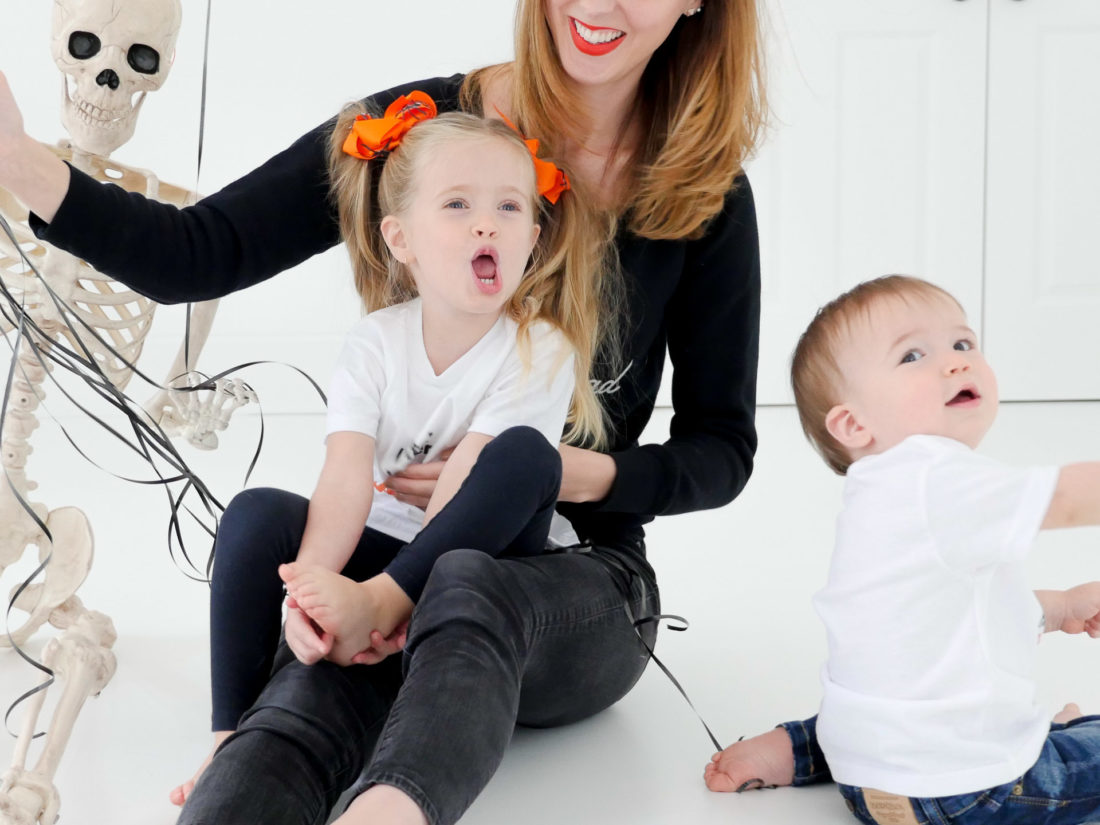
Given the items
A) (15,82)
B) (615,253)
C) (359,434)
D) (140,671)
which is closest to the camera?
(359,434)

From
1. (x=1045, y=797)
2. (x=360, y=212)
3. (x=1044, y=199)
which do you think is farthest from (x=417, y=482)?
(x=1044, y=199)

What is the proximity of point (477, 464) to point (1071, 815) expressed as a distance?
0.59 m

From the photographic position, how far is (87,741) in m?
1.35

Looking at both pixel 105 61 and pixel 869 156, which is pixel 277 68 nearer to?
pixel 869 156

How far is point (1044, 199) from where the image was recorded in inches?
140

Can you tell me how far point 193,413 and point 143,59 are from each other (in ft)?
1.44

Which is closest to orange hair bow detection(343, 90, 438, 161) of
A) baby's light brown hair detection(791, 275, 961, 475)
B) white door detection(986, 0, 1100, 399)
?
baby's light brown hair detection(791, 275, 961, 475)

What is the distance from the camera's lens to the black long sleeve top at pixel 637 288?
1.29 m

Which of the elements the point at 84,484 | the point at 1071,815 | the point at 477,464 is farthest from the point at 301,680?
the point at 84,484

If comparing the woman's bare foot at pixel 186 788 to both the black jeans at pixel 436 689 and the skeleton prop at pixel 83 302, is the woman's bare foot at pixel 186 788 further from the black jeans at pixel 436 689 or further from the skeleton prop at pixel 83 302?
the skeleton prop at pixel 83 302

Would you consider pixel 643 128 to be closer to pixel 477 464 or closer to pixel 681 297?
pixel 681 297

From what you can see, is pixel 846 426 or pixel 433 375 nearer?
pixel 846 426

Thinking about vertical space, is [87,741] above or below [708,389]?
below

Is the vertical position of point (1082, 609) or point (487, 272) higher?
point (487, 272)
